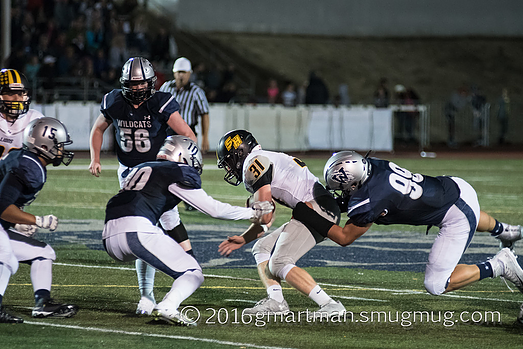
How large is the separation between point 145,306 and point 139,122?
68.6 inches

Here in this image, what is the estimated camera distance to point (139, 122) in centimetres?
651

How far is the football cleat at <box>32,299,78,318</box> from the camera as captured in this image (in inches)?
204

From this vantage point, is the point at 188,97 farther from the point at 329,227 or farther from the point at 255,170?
the point at 329,227

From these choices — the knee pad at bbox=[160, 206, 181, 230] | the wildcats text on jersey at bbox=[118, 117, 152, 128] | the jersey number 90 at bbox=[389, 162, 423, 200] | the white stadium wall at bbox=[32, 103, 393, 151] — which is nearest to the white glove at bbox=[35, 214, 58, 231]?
the knee pad at bbox=[160, 206, 181, 230]

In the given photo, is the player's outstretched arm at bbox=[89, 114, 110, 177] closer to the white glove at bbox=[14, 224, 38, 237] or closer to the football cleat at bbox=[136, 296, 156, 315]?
the white glove at bbox=[14, 224, 38, 237]

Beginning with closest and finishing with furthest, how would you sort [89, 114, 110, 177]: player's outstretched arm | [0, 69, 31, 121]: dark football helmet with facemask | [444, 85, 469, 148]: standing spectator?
[0, 69, 31, 121]: dark football helmet with facemask
[89, 114, 110, 177]: player's outstretched arm
[444, 85, 469, 148]: standing spectator

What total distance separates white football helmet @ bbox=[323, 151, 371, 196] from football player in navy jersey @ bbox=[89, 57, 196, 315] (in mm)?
1699

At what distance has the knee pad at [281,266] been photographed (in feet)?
17.5

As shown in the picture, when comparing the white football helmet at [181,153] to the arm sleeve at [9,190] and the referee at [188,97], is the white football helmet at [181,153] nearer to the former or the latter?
the arm sleeve at [9,190]

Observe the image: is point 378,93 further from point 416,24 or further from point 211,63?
point 416,24

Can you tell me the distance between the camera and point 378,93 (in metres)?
23.5

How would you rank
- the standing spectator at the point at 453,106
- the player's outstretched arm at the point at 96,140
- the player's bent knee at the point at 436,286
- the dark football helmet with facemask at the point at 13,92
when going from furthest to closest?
1. the standing spectator at the point at 453,106
2. the player's outstretched arm at the point at 96,140
3. the dark football helmet with facemask at the point at 13,92
4. the player's bent knee at the point at 436,286

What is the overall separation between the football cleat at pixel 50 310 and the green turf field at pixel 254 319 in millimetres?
57

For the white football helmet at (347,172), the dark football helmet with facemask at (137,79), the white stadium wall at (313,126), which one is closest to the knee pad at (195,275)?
the white football helmet at (347,172)
